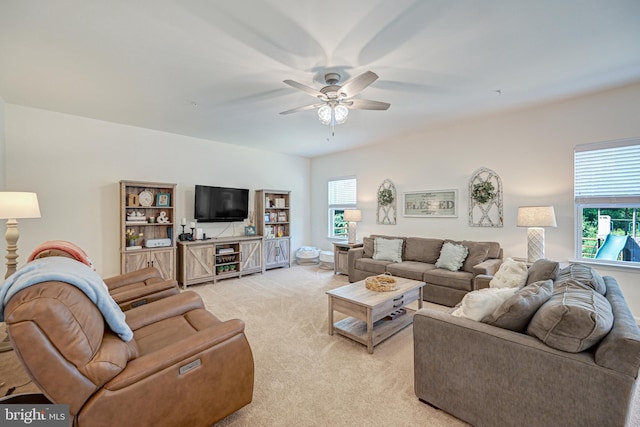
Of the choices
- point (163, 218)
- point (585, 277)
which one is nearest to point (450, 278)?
point (585, 277)

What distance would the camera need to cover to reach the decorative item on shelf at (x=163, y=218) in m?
4.64

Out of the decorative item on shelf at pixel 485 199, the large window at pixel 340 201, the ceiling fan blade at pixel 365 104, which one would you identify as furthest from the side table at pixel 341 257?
the ceiling fan blade at pixel 365 104

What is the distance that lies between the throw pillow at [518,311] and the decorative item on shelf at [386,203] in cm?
377

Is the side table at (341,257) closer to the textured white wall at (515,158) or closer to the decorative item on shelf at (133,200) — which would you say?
the textured white wall at (515,158)

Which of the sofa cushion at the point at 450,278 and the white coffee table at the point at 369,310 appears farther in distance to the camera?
the sofa cushion at the point at 450,278

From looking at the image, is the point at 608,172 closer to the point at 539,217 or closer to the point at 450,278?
the point at 539,217

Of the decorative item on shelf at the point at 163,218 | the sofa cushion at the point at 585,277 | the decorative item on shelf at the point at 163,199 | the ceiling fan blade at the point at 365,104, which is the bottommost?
the sofa cushion at the point at 585,277

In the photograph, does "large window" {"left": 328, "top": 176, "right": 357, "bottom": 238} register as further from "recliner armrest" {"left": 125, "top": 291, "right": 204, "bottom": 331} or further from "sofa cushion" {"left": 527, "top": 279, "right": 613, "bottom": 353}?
"sofa cushion" {"left": 527, "top": 279, "right": 613, "bottom": 353}

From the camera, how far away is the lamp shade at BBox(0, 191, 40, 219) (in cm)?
247

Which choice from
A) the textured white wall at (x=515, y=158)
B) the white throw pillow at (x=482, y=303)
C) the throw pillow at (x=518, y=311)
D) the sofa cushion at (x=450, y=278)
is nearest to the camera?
the throw pillow at (x=518, y=311)

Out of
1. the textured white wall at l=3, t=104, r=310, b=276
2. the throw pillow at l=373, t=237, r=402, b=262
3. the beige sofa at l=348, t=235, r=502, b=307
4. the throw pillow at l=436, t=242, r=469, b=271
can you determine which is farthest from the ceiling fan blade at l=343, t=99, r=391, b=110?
the textured white wall at l=3, t=104, r=310, b=276

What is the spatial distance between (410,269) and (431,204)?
1416 millimetres

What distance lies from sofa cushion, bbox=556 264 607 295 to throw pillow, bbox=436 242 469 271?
1633mm

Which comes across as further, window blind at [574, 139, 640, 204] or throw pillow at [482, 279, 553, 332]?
window blind at [574, 139, 640, 204]
